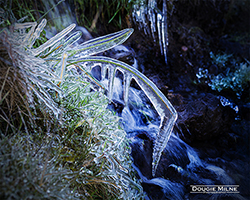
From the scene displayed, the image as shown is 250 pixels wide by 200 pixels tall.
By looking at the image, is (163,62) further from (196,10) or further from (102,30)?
(196,10)

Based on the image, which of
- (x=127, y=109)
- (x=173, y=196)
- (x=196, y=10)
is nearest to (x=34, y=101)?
(x=127, y=109)

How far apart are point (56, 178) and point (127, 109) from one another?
0.70 m

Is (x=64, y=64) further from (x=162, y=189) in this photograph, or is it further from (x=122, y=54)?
(x=162, y=189)

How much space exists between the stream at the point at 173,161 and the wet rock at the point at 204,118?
2.8 inches

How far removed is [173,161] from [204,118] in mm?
424

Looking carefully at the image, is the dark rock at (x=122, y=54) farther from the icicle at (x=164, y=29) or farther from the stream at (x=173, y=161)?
the icicle at (x=164, y=29)

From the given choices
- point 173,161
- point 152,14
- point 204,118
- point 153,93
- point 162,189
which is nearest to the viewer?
point 153,93

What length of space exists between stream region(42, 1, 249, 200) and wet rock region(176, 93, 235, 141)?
0.23 ft

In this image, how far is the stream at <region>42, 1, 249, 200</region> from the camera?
3.33 ft

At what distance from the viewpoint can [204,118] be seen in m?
1.32

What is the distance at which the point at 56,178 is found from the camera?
592 mm

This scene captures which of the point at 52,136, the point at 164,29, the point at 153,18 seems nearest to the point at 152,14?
the point at 153,18

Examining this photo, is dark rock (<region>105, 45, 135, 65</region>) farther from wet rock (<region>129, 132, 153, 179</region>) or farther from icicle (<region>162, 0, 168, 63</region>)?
wet rock (<region>129, 132, 153, 179</region>)

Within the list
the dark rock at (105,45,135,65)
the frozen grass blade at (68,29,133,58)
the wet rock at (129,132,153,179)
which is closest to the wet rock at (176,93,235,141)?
the wet rock at (129,132,153,179)
